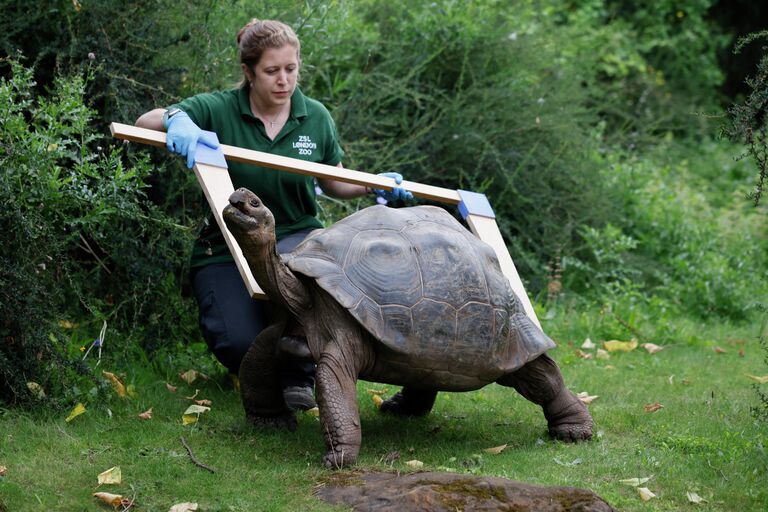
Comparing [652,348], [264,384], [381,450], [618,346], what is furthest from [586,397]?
[264,384]

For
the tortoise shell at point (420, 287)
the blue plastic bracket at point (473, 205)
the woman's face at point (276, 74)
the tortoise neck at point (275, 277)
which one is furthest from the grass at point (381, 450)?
the woman's face at point (276, 74)

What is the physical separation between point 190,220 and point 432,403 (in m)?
1.91

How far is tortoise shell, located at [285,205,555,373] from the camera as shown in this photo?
400cm

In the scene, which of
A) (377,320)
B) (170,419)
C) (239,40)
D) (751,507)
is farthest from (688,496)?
(239,40)

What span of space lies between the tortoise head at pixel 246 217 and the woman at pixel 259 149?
844 mm

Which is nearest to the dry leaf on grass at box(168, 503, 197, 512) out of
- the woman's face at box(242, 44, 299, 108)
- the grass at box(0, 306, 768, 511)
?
the grass at box(0, 306, 768, 511)

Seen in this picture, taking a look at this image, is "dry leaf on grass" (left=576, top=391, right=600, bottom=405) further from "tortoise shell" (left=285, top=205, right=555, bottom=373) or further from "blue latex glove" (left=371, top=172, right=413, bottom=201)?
"blue latex glove" (left=371, top=172, right=413, bottom=201)

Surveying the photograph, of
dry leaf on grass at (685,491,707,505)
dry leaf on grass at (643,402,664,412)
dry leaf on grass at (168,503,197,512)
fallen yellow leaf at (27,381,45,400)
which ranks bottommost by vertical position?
dry leaf on grass at (643,402,664,412)

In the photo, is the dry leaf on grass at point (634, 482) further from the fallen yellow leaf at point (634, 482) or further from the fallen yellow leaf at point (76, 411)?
the fallen yellow leaf at point (76, 411)

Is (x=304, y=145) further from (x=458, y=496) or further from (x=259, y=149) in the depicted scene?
(x=458, y=496)

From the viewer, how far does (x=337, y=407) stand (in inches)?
156

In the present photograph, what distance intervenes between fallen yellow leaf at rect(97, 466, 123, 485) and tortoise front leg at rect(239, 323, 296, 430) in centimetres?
86

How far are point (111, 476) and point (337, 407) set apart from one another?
3.09 feet

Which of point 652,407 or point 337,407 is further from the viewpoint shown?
point 652,407
